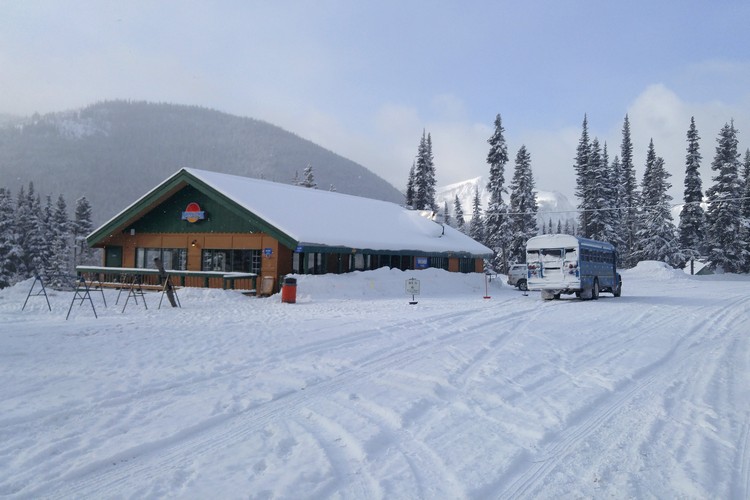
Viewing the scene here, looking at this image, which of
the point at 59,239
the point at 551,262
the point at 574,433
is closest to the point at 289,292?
the point at 551,262

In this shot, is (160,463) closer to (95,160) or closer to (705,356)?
(705,356)

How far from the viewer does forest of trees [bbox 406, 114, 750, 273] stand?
183 ft

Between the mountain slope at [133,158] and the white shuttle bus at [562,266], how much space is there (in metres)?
112

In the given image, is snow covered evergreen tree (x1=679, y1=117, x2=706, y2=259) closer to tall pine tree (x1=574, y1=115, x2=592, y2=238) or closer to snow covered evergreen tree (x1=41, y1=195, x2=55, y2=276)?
tall pine tree (x1=574, y1=115, x2=592, y2=238)

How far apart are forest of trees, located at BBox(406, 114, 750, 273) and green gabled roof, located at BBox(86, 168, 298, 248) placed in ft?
118

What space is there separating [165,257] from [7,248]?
32.8m

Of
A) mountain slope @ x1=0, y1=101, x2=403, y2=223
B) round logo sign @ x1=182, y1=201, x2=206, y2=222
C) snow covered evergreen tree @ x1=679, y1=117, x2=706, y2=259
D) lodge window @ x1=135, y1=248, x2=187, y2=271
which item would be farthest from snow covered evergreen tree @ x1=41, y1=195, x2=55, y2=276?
mountain slope @ x1=0, y1=101, x2=403, y2=223

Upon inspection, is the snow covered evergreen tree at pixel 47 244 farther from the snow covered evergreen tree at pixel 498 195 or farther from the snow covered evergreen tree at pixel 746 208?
the snow covered evergreen tree at pixel 746 208

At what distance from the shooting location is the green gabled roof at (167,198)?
25047mm

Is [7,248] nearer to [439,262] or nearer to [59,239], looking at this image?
[59,239]

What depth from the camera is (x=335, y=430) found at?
5.66 meters

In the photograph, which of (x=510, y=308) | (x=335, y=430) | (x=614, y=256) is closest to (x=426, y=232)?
(x=614, y=256)

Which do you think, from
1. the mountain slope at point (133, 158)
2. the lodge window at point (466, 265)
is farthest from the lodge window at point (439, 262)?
the mountain slope at point (133, 158)

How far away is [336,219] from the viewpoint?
30406 millimetres
